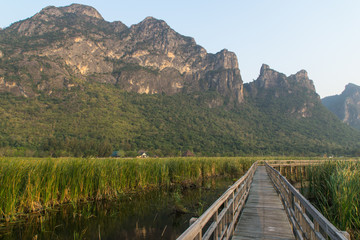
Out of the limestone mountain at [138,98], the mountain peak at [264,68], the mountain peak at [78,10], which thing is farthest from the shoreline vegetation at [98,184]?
the mountain peak at [78,10]

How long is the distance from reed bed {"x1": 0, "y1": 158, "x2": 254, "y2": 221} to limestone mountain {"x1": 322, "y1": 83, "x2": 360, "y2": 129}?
18238 cm

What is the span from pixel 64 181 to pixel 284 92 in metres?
145

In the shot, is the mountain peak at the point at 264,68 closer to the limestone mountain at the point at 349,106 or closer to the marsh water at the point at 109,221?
the limestone mountain at the point at 349,106

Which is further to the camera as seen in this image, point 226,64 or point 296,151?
point 226,64

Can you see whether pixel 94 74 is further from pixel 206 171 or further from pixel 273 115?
pixel 206 171

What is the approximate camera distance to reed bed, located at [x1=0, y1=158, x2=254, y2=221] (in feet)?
19.3

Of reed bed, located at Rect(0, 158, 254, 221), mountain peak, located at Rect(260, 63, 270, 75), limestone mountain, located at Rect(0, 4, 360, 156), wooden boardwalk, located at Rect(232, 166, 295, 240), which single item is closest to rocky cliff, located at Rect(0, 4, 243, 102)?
limestone mountain, located at Rect(0, 4, 360, 156)

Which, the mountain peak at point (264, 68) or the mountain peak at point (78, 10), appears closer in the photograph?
the mountain peak at point (78, 10)

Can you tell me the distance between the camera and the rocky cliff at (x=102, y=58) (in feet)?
283

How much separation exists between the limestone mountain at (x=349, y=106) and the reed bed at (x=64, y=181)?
182 metres

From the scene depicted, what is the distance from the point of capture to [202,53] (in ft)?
529

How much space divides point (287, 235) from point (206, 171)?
553 inches

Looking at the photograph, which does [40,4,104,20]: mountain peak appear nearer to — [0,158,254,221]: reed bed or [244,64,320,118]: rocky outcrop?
[244,64,320,118]: rocky outcrop

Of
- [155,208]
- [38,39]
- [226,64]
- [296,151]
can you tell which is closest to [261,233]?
[155,208]
